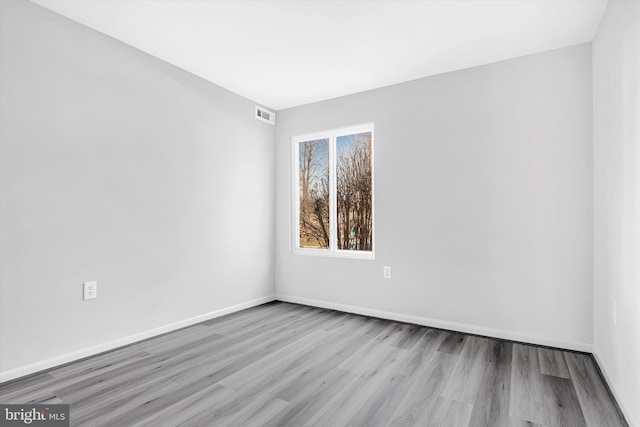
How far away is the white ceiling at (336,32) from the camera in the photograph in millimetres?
2232

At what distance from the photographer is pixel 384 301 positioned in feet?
11.5

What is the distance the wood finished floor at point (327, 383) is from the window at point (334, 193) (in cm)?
126

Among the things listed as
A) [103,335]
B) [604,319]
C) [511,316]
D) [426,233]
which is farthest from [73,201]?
[604,319]

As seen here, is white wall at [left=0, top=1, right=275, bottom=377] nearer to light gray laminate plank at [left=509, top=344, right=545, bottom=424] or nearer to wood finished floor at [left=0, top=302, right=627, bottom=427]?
wood finished floor at [left=0, top=302, right=627, bottom=427]

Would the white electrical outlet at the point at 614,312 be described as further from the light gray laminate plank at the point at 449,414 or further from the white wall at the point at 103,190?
the white wall at the point at 103,190

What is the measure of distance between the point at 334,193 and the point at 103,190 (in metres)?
2.38

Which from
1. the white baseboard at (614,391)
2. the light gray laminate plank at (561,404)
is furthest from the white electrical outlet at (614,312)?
the light gray laminate plank at (561,404)

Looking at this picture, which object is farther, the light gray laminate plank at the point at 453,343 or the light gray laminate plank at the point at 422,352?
the light gray laminate plank at the point at 453,343

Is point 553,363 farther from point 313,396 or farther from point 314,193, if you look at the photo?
point 314,193

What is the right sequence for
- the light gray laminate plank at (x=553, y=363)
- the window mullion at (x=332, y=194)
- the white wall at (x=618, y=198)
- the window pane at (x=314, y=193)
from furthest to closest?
the window pane at (x=314, y=193), the window mullion at (x=332, y=194), the light gray laminate plank at (x=553, y=363), the white wall at (x=618, y=198)

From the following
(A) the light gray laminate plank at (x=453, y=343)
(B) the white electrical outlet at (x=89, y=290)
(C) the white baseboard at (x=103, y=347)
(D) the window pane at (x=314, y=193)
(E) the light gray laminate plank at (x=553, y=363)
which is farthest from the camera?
(D) the window pane at (x=314, y=193)

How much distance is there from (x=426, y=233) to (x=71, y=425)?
9.71 ft

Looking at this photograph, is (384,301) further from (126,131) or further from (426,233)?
(126,131)

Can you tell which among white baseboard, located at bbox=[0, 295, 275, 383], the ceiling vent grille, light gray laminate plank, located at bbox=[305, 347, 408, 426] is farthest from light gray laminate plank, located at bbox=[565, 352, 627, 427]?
the ceiling vent grille
